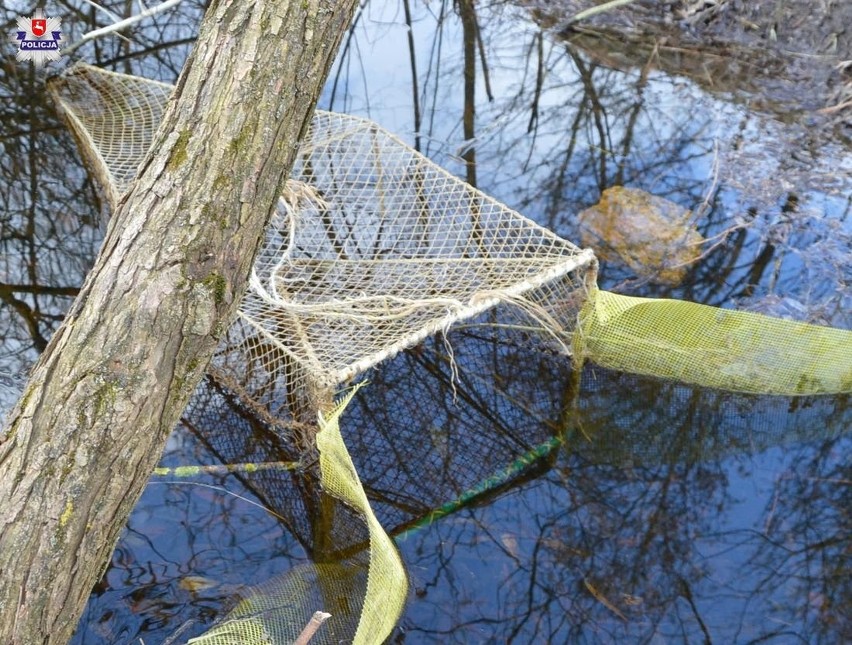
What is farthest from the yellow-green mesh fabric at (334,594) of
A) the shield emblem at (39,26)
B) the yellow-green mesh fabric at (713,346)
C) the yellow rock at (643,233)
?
the shield emblem at (39,26)

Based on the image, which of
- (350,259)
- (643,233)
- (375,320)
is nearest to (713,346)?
(643,233)

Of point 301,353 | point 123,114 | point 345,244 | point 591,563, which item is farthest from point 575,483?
point 123,114

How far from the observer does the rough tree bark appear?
1.47 meters

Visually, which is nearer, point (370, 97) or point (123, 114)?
point (123, 114)

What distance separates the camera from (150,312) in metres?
1.54

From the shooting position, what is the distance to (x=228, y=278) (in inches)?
64.2

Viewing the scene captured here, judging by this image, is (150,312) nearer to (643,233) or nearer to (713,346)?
(713,346)

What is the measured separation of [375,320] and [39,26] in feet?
11.5

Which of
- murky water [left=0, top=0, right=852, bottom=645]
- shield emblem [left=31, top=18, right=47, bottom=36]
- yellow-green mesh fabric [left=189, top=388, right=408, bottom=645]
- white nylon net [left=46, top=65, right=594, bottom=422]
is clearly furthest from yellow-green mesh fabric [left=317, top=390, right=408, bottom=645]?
shield emblem [left=31, top=18, right=47, bottom=36]

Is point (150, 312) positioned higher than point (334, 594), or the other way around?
point (150, 312)

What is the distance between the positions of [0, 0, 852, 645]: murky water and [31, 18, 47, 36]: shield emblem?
371mm

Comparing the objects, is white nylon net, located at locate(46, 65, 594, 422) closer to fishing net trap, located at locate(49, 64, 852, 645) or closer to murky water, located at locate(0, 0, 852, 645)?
fishing net trap, located at locate(49, 64, 852, 645)

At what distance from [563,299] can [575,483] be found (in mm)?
656

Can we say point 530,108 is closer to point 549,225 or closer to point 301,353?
point 549,225
